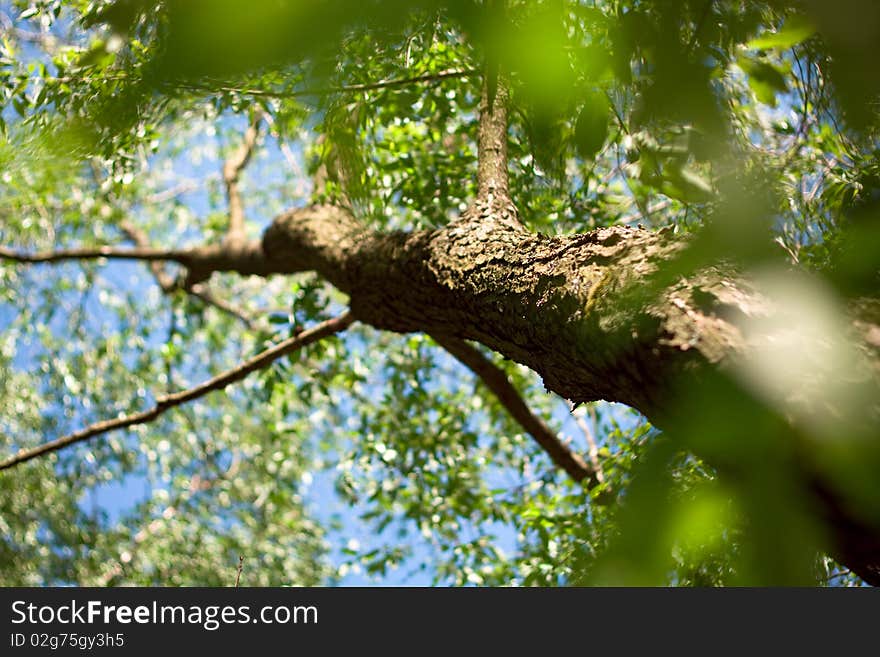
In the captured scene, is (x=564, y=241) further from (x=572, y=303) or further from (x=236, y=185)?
(x=236, y=185)

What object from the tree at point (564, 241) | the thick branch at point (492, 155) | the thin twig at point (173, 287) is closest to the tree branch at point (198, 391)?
the tree at point (564, 241)

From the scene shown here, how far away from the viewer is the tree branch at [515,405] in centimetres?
310

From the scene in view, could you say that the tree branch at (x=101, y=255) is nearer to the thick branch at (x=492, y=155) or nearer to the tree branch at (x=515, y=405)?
the tree branch at (x=515, y=405)

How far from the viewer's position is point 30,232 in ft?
17.0

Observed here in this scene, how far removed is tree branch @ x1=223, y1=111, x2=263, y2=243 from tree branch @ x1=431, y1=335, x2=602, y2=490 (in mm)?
1545

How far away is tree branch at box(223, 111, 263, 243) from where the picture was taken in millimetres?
4184

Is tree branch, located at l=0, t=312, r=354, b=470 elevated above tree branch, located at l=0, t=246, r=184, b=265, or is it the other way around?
tree branch, located at l=0, t=246, r=184, b=265

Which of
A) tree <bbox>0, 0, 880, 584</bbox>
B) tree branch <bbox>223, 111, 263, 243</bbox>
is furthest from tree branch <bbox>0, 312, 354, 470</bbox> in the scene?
tree branch <bbox>223, 111, 263, 243</bbox>

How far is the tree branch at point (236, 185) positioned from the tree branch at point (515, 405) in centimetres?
154

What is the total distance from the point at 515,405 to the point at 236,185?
289 cm

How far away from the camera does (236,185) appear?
5199mm

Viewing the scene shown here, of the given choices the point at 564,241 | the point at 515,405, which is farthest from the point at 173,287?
the point at 564,241

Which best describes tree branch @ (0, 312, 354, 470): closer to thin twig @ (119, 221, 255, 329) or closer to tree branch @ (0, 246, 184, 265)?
tree branch @ (0, 246, 184, 265)

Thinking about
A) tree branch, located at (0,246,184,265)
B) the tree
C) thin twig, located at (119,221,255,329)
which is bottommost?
the tree
